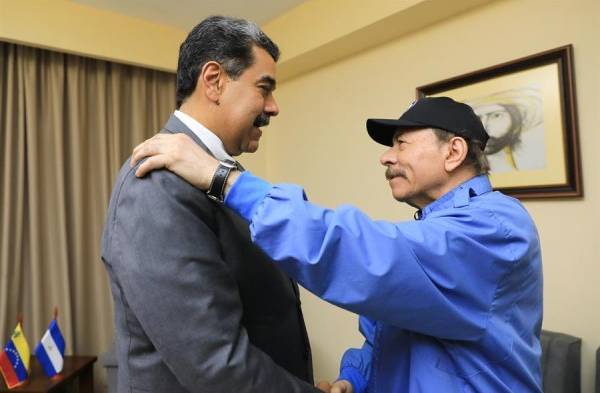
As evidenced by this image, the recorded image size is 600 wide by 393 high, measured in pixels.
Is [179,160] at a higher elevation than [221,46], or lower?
lower

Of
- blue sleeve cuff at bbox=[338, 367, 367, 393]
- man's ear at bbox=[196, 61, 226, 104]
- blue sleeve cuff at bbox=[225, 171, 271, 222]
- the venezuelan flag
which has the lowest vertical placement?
the venezuelan flag

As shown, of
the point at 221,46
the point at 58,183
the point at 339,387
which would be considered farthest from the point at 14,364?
the point at 221,46

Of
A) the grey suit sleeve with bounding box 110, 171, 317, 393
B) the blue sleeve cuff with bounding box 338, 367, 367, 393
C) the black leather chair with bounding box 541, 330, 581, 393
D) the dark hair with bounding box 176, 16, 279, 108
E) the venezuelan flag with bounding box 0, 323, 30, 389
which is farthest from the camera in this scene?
the venezuelan flag with bounding box 0, 323, 30, 389

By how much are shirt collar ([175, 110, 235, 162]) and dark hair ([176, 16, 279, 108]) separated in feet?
0.25

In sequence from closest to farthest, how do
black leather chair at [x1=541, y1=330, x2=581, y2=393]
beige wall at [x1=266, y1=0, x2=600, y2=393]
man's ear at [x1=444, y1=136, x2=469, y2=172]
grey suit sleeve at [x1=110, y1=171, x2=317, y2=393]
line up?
grey suit sleeve at [x1=110, y1=171, x2=317, y2=393]
man's ear at [x1=444, y1=136, x2=469, y2=172]
black leather chair at [x1=541, y1=330, x2=581, y2=393]
beige wall at [x1=266, y1=0, x2=600, y2=393]

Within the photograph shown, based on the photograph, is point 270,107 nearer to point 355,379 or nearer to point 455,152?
point 455,152

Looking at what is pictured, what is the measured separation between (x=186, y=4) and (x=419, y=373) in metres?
2.63

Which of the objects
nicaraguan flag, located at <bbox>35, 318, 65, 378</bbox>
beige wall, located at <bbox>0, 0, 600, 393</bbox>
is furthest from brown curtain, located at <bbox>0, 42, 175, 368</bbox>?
nicaraguan flag, located at <bbox>35, 318, 65, 378</bbox>

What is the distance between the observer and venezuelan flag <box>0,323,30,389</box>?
6.86ft

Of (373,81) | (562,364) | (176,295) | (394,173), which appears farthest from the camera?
(373,81)

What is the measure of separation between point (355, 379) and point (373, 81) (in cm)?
194

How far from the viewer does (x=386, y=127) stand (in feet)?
3.94

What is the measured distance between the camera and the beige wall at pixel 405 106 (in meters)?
1.75

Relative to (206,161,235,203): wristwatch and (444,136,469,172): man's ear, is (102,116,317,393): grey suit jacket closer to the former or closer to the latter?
(206,161,235,203): wristwatch
